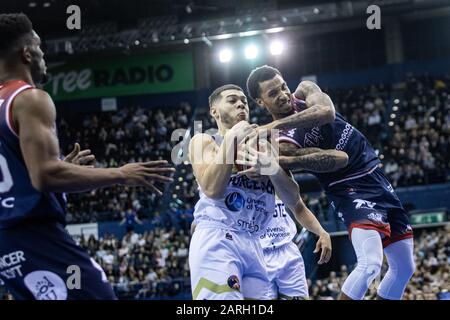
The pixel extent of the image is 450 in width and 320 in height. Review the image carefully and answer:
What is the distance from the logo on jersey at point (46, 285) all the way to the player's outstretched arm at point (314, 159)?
2790 mm

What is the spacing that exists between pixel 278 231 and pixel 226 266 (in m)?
1.19

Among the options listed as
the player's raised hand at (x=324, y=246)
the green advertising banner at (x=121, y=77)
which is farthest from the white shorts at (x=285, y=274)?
the green advertising banner at (x=121, y=77)

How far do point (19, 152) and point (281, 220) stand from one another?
10.3 feet

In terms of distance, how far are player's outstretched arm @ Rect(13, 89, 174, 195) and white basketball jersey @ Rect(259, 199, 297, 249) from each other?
2395 millimetres

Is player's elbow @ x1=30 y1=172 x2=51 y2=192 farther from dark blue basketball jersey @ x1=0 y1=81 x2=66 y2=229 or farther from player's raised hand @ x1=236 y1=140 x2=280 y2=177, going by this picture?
player's raised hand @ x1=236 y1=140 x2=280 y2=177

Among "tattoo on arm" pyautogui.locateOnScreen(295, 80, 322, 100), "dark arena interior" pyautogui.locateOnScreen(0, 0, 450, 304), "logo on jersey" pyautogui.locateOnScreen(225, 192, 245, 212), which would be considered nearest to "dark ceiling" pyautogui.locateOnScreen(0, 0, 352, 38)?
"dark arena interior" pyautogui.locateOnScreen(0, 0, 450, 304)

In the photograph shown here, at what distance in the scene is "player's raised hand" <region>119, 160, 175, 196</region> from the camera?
393cm

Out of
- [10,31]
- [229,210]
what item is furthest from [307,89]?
[10,31]

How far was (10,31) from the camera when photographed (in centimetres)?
415

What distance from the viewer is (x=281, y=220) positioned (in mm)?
6469

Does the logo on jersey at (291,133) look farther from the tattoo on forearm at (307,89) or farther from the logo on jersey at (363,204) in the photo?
the logo on jersey at (363,204)
